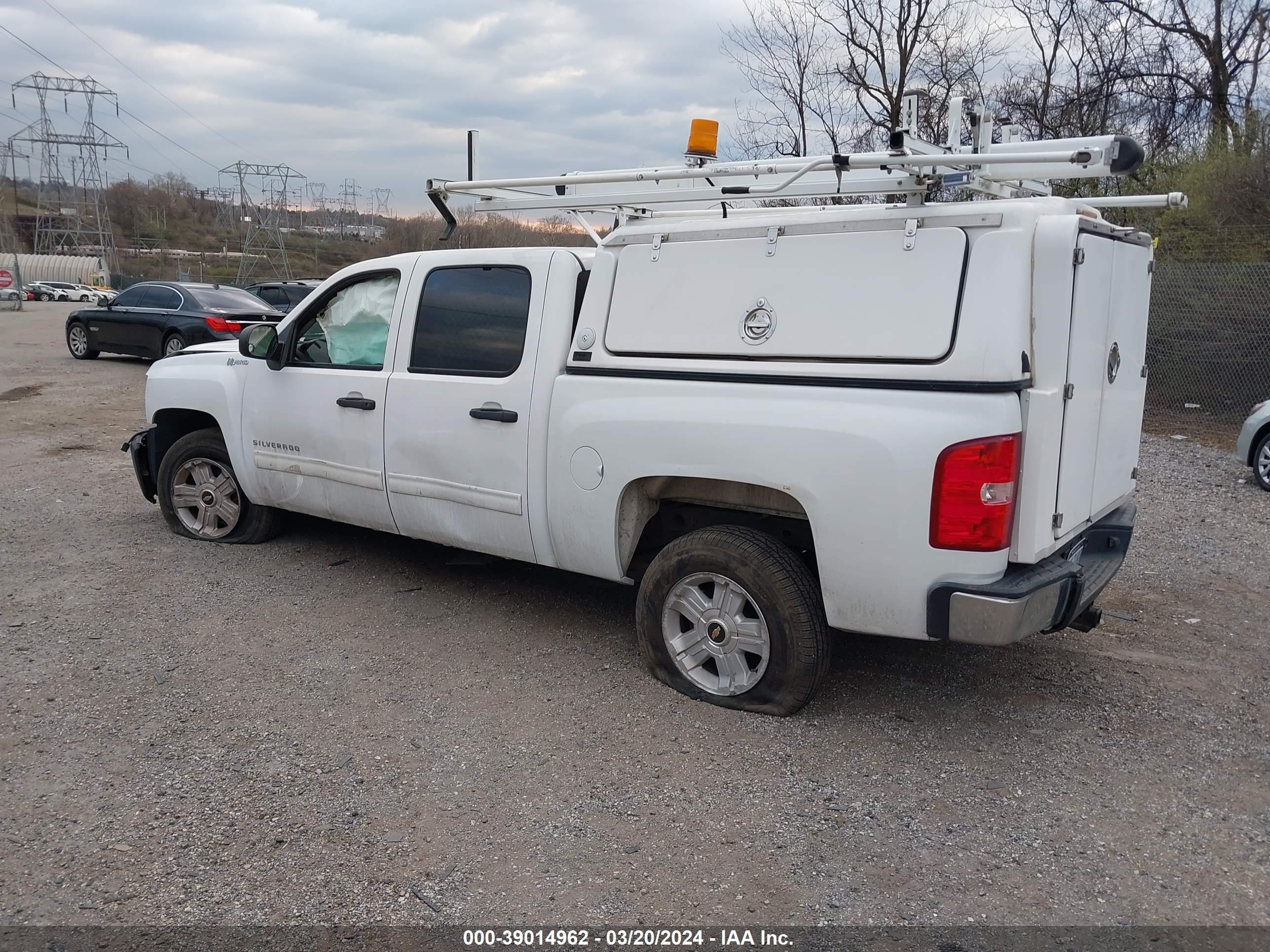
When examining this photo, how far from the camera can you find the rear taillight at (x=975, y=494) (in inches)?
142

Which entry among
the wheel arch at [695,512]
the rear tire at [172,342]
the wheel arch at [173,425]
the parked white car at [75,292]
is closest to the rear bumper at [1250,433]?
the wheel arch at [695,512]

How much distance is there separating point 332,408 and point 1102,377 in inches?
156

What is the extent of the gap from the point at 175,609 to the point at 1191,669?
209 inches

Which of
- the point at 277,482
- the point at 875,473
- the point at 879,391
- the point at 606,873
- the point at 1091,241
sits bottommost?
the point at 606,873

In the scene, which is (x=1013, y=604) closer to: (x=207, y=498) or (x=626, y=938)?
(x=626, y=938)

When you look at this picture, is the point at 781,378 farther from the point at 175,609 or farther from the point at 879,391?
the point at 175,609

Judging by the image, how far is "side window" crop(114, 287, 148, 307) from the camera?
17750mm

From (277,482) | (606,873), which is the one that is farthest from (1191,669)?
(277,482)

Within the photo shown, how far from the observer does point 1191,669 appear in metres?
5.00

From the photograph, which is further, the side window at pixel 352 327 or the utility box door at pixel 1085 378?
the side window at pixel 352 327

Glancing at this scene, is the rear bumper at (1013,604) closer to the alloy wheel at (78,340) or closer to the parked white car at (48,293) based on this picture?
the alloy wheel at (78,340)

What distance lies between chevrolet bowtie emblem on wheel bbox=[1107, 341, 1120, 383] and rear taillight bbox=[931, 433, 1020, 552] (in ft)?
3.18

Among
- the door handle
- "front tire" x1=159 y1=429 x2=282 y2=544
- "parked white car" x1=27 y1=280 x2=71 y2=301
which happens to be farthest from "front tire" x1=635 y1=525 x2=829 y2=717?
"parked white car" x1=27 y1=280 x2=71 y2=301

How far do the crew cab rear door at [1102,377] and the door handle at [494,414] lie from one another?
8.04 ft
